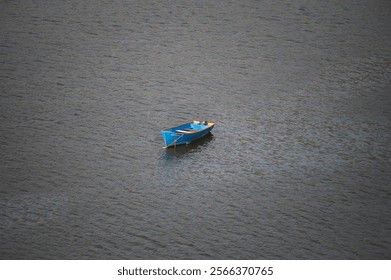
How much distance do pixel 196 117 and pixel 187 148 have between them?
9273 millimetres

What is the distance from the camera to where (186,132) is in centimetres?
8250

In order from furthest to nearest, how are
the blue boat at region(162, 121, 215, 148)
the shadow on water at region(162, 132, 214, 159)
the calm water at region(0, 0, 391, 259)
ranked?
the blue boat at region(162, 121, 215, 148)
the shadow on water at region(162, 132, 214, 159)
the calm water at region(0, 0, 391, 259)

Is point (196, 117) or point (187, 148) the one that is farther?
point (196, 117)

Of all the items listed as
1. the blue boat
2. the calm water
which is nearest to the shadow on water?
the calm water

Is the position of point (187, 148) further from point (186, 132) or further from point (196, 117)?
point (196, 117)

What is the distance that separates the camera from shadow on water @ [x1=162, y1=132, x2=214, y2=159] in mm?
80500

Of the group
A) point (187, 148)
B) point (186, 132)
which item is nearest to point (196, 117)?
point (186, 132)

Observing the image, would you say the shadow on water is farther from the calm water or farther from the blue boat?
the blue boat

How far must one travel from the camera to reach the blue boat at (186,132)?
81125 mm

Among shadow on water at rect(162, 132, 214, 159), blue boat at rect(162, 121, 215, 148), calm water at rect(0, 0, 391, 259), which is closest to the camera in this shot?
calm water at rect(0, 0, 391, 259)

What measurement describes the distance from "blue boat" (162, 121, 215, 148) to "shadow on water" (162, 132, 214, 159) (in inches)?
18.2

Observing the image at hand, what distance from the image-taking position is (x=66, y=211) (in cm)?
6738

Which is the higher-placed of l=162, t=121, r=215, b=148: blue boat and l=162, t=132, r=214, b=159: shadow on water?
l=162, t=121, r=215, b=148: blue boat

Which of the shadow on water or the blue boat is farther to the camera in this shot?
the blue boat
